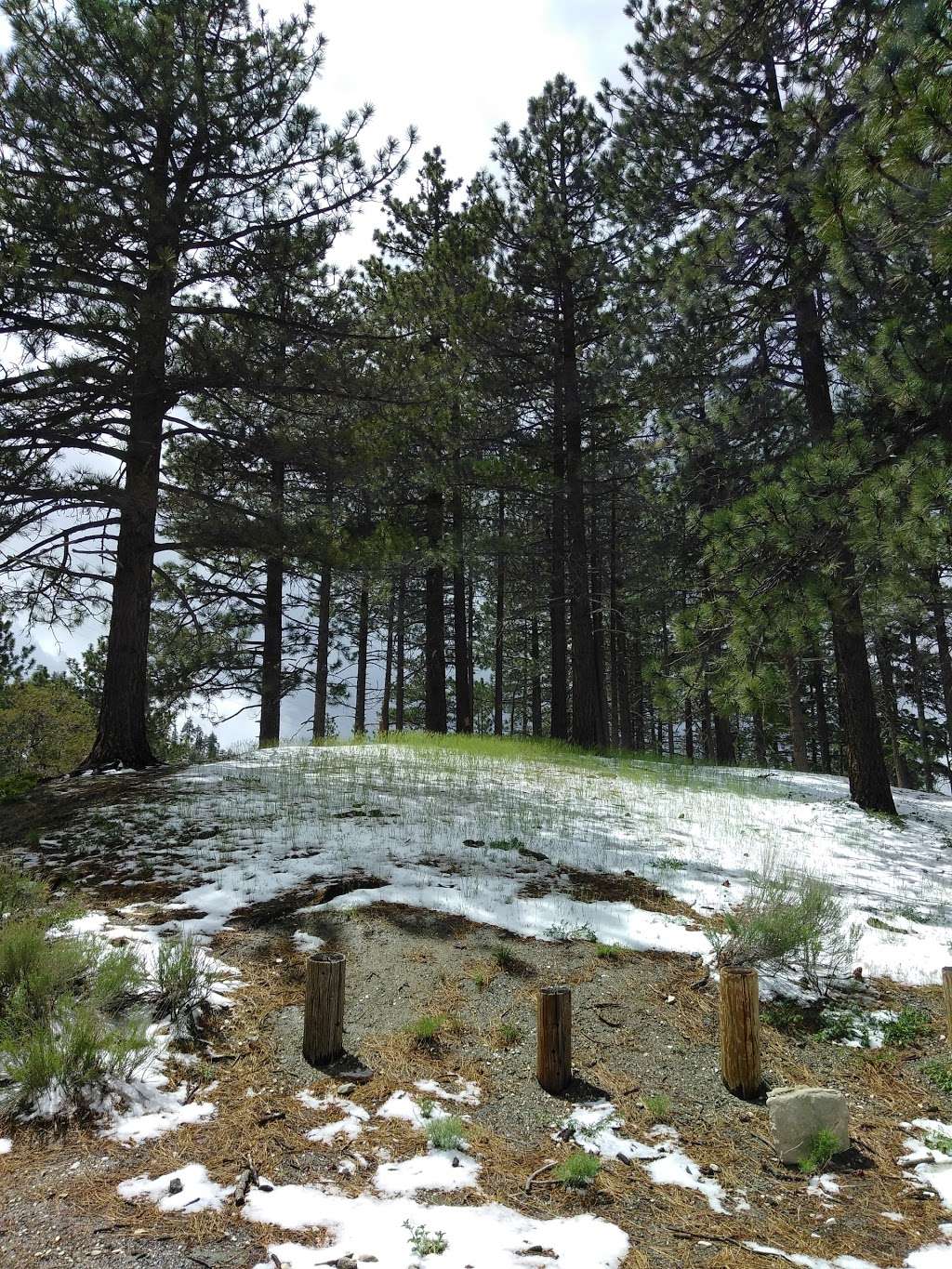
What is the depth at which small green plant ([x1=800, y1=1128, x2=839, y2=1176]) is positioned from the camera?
2914mm

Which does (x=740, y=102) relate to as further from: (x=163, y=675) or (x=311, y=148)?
(x=163, y=675)

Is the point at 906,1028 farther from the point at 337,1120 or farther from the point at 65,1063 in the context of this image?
the point at 65,1063

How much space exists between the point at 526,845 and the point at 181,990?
3.57 m

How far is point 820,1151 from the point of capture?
2936mm

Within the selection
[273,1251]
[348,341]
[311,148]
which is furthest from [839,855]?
[311,148]

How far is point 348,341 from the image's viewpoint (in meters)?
9.75

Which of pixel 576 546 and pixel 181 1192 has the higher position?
pixel 576 546

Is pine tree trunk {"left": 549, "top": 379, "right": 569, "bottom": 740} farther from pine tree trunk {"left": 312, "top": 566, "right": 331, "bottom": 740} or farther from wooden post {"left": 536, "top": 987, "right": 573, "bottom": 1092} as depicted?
wooden post {"left": 536, "top": 987, "right": 573, "bottom": 1092}

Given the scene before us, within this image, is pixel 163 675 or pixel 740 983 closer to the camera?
pixel 740 983

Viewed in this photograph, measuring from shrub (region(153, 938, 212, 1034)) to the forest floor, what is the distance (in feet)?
0.54

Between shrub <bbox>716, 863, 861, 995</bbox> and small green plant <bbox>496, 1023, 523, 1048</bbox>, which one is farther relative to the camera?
shrub <bbox>716, 863, 861, 995</bbox>

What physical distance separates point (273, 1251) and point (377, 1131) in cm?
75

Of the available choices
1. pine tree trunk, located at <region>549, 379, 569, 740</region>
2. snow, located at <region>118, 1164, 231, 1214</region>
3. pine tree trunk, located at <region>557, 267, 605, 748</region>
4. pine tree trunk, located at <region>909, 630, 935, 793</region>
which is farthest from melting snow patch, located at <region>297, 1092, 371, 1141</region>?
pine tree trunk, located at <region>909, 630, 935, 793</region>

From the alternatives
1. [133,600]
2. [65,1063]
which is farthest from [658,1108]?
[133,600]
